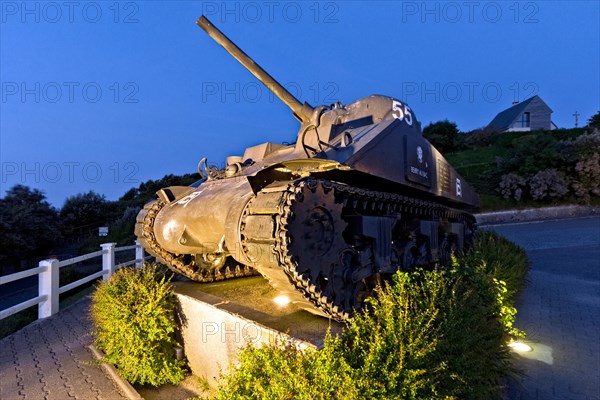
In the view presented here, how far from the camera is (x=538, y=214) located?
79.9 ft

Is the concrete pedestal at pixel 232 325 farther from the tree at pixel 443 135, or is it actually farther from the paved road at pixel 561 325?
the tree at pixel 443 135

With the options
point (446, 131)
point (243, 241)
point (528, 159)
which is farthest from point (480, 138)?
point (243, 241)

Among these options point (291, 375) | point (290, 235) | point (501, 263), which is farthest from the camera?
point (501, 263)

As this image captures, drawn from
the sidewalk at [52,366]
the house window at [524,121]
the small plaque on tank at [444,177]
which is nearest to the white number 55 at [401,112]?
the small plaque on tank at [444,177]

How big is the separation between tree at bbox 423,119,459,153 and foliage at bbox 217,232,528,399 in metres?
41.3

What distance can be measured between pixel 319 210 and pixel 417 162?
269cm

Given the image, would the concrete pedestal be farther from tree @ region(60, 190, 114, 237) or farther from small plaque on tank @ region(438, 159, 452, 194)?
tree @ region(60, 190, 114, 237)

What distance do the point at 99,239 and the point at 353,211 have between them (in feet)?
71.4

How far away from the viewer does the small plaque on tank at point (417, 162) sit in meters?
5.85

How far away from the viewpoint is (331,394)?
9.46ft

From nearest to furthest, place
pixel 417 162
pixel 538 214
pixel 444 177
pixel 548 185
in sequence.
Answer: pixel 417 162
pixel 444 177
pixel 538 214
pixel 548 185

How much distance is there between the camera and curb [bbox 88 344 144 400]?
4.35 metres

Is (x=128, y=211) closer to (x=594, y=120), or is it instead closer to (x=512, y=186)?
(x=512, y=186)

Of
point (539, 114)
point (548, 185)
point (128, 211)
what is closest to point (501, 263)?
point (548, 185)
